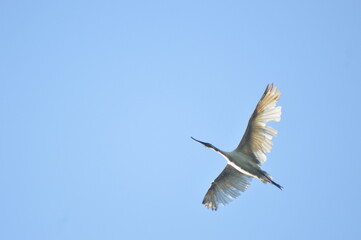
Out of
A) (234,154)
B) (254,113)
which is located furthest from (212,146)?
(254,113)

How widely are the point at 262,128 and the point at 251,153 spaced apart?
123cm

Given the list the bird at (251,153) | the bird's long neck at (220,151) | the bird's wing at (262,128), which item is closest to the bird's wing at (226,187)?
the bird at (251,153)

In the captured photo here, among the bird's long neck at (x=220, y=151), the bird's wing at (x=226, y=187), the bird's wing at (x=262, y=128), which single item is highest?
the bird's wing at (x=262, y=128)

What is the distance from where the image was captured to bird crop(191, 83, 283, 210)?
17.4m

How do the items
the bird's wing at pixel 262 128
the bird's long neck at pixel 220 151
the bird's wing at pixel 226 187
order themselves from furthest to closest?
the bird's wing at pixel 226 187
the bird's long neck at pixel 220 151
the bird's wing at pixel 262 128

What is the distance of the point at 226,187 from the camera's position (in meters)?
19.8

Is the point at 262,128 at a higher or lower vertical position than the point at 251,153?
higher

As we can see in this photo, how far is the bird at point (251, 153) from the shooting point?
57.1 ft

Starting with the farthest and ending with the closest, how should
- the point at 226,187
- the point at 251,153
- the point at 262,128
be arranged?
the point at 226,187 < the point at 251,153 < the point at 262,128

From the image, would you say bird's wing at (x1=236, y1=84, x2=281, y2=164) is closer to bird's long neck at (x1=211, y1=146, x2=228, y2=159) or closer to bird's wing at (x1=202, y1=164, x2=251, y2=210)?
bird's long neck at (x1=211, y1=146, x2=228, y2=159)

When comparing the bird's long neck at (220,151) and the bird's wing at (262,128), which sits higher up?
the bird's wing at (262,128)

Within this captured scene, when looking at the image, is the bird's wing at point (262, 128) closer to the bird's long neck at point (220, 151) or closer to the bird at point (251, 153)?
the bird at point (251, 153)

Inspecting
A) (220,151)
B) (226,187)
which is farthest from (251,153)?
(226,187)

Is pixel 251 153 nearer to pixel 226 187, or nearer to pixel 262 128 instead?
pixel 262 128
